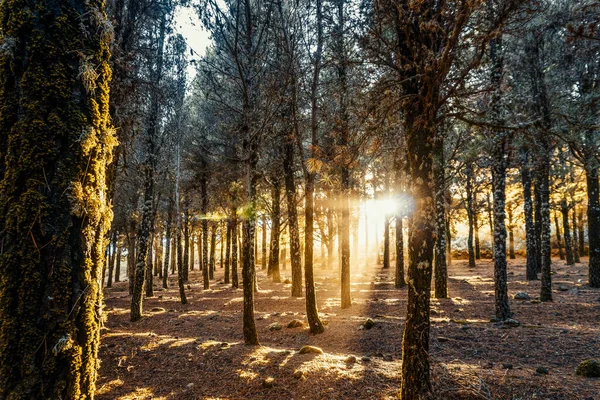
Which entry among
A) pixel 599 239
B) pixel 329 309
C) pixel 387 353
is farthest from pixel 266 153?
pixel 599 239

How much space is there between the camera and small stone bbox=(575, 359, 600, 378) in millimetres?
5058

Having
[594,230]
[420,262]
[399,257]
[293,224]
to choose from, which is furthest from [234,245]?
[594,230]

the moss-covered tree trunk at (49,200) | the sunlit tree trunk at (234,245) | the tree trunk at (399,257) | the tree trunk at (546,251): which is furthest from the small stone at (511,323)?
the sunlit tree trunk at (234,245)

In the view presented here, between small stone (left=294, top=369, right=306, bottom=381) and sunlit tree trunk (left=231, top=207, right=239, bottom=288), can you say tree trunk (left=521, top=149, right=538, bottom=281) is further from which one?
small stone (left=294, top=369, right=306, bottom=381)

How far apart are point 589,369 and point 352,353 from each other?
432cm

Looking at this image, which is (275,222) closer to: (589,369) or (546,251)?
(546,251)

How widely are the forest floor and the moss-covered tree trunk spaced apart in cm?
350

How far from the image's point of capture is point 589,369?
5121 millimetres

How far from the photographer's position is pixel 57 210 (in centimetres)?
253

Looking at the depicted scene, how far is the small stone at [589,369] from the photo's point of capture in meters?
5.06

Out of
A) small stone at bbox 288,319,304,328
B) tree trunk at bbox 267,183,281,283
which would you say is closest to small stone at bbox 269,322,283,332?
small stone at bbox 288,319,304,328

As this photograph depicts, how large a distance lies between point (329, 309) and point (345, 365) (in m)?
5.84

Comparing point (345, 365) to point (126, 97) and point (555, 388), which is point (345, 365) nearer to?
point (555, 388)

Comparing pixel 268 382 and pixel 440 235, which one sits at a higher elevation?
pixel 440 235
